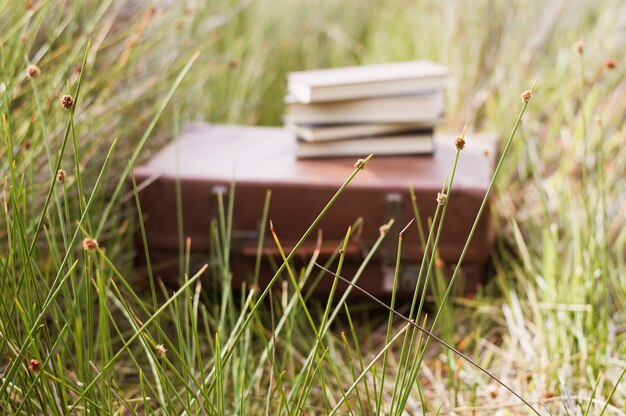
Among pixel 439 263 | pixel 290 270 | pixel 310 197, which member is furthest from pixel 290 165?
pixel 290 270

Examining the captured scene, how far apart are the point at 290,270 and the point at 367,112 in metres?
1.12

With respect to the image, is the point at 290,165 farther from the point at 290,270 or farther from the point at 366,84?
the point at 290,270

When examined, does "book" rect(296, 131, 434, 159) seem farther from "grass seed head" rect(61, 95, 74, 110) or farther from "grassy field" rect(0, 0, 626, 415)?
"grass seed head" rect(61, 95, 74, 110)

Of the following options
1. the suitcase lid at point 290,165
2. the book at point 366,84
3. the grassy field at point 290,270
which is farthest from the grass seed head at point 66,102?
the book at point 366,84

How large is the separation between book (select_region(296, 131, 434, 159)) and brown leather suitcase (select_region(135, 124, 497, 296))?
20 mm

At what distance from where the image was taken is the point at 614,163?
2279mm

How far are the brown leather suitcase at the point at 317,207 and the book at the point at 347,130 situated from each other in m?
0.06

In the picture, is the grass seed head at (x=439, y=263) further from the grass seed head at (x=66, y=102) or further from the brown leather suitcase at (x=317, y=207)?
the grass seed head at (x=66, y=102)

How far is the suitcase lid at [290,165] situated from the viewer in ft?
5.95

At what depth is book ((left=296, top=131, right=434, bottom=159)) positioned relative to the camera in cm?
194

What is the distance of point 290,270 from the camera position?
839mm

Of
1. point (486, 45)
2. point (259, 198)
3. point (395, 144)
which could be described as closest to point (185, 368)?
point (259, 198)

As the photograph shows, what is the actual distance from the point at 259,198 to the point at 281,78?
1.73 m

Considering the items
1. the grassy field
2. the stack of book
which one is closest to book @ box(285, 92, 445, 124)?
the stack of book
